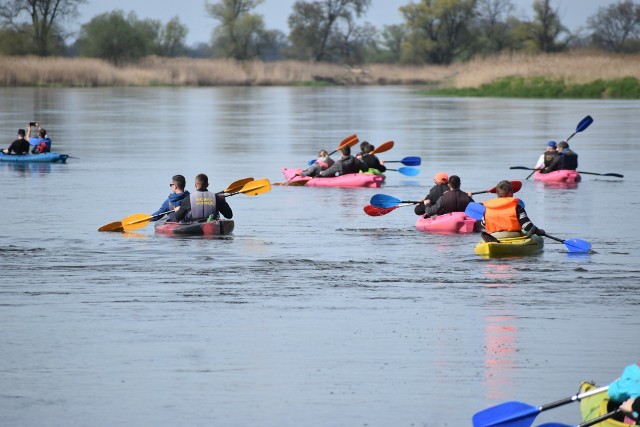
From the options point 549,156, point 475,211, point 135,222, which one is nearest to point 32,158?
point 549,156

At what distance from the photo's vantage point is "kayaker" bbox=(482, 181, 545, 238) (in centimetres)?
1611

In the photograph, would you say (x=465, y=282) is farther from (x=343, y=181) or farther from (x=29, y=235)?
(x=343, y=181)

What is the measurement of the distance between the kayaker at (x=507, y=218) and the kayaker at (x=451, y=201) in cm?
171

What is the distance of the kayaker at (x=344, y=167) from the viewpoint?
85.0ft

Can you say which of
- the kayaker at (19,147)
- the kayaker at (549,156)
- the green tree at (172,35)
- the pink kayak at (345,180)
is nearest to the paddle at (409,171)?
the pink kayak at (345,180)

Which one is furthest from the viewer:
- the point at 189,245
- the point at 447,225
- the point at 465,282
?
the point at 447,225

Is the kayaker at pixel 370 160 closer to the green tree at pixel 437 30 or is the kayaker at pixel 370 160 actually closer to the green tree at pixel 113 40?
the green tree at pixel 113 40

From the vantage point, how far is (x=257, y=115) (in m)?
54.8

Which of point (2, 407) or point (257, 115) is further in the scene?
point (257, 115)

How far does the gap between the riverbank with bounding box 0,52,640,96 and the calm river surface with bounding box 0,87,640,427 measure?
132ft

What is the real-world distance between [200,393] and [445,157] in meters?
23.5

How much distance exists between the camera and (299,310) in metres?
13.1

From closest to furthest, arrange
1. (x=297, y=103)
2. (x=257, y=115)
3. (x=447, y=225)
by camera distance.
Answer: (x=447, y=225) < (x=257, y=115) < (x=297, y=103)

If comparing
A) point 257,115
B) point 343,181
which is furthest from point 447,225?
point 257,115
